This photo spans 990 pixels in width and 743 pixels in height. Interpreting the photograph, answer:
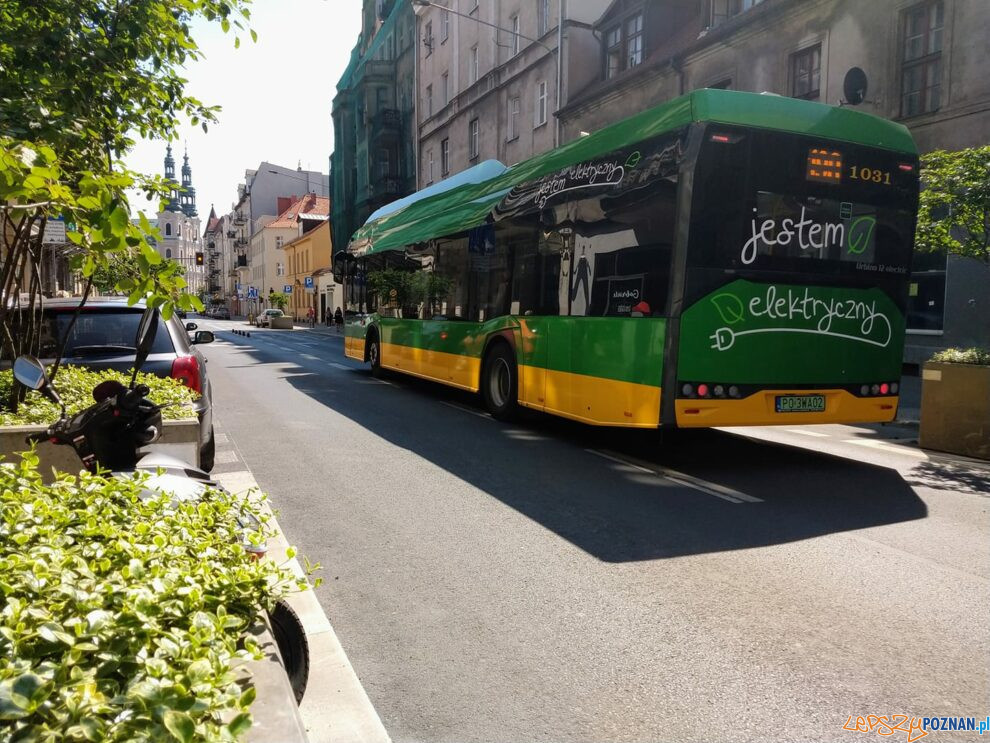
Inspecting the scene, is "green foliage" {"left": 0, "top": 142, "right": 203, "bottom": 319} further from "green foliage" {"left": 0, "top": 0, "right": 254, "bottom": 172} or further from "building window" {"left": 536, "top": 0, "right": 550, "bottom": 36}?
"building window" {"left": 536, "top": 0, "right": 550, "bottom": 36}

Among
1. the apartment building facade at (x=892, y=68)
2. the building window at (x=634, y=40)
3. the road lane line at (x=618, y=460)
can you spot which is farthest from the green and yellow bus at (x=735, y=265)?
the building window at (x=634, y=40)

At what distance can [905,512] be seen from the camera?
5.79 m

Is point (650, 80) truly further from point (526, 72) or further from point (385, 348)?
point (385, 348)

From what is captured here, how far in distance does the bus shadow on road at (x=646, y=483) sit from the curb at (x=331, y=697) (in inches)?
71.3

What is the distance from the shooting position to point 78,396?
191 inches

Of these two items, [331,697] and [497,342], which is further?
[497,342]

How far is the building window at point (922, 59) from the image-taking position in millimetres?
15508

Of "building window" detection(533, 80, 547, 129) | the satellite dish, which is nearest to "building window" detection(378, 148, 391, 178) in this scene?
"building window" detection(533, 80, 547, 129)

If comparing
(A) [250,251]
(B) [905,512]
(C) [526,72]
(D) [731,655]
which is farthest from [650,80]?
(A) [250,251]

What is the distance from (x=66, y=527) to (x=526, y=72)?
30789mm

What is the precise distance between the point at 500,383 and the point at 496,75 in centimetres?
2554

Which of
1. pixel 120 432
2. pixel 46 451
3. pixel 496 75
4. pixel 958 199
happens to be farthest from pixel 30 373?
pixel 496 75

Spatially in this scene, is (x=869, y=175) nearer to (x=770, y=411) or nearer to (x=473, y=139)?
(x=770, y=411)

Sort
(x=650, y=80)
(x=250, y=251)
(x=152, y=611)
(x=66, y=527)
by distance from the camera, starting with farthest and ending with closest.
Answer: (x=250, y=251)
(x=650, y=80)
(x=66, y=527)
(x=152, y=611)
